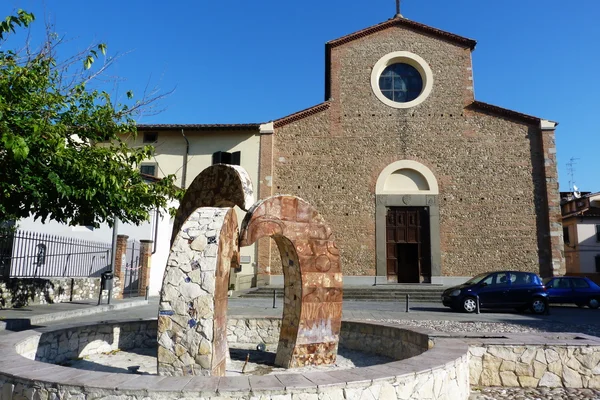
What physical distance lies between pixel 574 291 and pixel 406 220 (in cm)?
739

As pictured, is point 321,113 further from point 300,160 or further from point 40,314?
point 40,314

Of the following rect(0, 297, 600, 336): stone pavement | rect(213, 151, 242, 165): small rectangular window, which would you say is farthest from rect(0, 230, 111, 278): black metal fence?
rect(213, 151, 242, 165): small rectangular window

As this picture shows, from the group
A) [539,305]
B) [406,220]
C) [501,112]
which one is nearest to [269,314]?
[539,305]

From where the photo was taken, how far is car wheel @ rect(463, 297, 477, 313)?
47.2 feet

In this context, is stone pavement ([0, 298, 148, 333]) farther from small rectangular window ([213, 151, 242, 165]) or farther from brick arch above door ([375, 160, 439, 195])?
brick arch above door ([375, 160, 439, 195])

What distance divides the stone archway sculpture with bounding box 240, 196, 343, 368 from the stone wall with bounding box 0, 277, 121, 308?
9.09m

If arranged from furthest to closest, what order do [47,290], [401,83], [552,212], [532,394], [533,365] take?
[401,83]
[552,212]
[47,290]
[533,365]
[532,394]

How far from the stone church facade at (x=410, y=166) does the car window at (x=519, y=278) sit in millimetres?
5742

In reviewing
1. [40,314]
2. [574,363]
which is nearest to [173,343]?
[574,363]

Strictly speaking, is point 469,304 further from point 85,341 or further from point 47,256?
point 47,256

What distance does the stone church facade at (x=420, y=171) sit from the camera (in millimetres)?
20781

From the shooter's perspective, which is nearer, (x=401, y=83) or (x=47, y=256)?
(x=47, y=256)

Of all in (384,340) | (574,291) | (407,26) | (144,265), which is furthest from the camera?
(407,26)

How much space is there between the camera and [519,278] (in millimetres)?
14758
